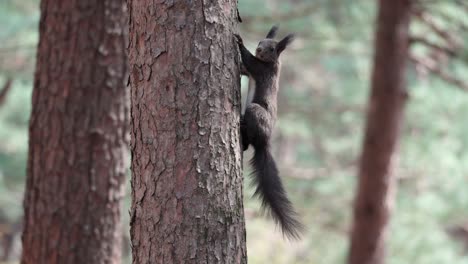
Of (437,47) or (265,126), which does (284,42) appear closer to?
(265,126)

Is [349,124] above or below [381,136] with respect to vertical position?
above

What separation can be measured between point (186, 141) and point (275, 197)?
596 millimetres

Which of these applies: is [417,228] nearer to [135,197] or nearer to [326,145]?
[326,145]

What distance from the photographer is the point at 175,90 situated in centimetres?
202

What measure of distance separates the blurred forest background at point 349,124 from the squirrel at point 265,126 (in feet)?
11.7

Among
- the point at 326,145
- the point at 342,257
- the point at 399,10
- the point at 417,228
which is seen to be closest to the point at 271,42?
the point at 399,10

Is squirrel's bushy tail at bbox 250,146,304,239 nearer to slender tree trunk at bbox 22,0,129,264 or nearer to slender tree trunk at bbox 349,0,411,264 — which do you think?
slender tree trunk at bbox 22,0,129,264

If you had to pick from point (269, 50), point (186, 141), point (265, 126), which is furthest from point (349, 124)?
point (186, 141)

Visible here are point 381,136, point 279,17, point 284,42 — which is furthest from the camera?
point 279,17

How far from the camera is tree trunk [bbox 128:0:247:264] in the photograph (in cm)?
198

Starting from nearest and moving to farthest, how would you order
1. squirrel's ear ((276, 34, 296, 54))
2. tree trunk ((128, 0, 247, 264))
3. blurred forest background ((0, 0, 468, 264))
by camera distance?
tree trunk ((128, 0, 247, 264))
squirrel's ear ((276, 34, 296, 54))
blurred forest background ((0, 0, 468, 264))

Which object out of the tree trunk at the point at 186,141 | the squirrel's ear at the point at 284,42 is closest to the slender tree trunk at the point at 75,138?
the squirrel's ear at the point at 284,42

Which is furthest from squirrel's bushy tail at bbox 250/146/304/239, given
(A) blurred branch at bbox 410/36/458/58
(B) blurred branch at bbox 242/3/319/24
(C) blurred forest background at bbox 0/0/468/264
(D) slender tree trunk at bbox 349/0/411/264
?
(B) blurred branch at bbox 242/3/319/24

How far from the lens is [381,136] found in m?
6.04
